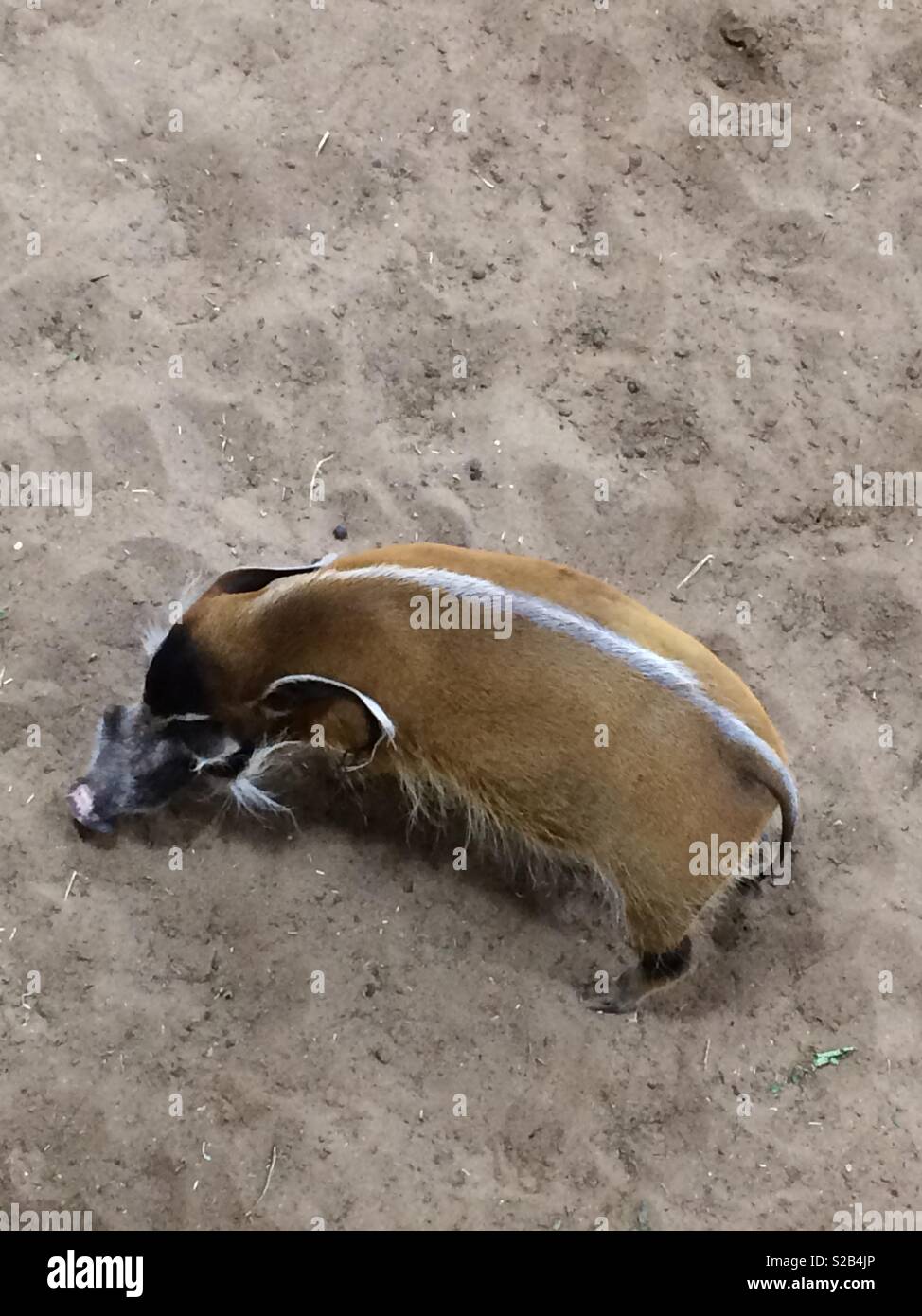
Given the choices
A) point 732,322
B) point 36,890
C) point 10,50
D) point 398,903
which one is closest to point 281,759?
point 398,903

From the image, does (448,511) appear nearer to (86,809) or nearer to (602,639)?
(602,639)

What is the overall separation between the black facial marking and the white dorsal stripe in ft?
1.52

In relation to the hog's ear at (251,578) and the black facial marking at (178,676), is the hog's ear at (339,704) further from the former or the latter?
the hog's ear at (251,578)

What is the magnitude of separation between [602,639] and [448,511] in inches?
41.1

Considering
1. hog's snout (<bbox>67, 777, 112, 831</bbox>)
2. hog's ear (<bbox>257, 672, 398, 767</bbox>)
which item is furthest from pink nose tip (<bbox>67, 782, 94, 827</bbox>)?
hog's ear (<bbox>257, 672, 398, 767</bbox>)

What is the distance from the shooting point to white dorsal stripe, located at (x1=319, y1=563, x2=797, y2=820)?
280 cm

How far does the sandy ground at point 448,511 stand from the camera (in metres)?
3.09

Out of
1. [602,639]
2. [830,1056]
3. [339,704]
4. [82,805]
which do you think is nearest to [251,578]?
[339,704]

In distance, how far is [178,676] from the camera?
3010 mm

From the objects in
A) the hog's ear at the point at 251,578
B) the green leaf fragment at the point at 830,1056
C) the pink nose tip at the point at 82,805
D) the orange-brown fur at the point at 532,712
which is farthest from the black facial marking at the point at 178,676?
the green leaf fragment at the point at 830,1056

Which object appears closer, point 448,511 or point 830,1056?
point 830,1056

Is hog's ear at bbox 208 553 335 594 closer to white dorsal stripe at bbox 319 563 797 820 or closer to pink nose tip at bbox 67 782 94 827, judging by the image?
white dorsal stripe at bbox 319 563 797 820

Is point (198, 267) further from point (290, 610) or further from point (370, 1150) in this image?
point (370, 1150)

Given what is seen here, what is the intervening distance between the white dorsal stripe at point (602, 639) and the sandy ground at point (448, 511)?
2.38 ft
